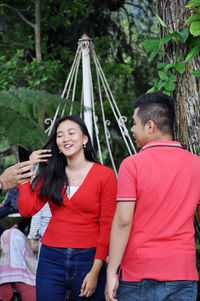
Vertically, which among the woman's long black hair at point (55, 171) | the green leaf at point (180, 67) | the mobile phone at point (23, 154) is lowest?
the woman's long black hair at point (55, 171)

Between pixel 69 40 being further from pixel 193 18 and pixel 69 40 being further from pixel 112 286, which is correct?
pixel 112 286

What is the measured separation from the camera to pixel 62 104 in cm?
113

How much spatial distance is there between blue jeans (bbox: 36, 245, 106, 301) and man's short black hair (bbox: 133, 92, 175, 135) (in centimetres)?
68

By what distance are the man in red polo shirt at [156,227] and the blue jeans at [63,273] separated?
375mm

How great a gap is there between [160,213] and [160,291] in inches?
9.7

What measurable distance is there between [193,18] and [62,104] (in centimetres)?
109

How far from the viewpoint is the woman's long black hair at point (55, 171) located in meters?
1.83

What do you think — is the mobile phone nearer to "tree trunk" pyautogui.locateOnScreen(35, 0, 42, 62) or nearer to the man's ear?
the man's ear

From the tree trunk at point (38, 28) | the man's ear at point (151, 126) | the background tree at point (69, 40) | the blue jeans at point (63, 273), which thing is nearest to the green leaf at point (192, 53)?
the man's ear at point (151, 126)

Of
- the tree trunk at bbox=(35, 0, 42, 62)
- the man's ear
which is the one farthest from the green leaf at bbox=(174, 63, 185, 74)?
the tree trunk at bbox=(35, 0, 42, 62)

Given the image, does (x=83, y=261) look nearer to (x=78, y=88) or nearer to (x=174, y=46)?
(x=174, y=46)

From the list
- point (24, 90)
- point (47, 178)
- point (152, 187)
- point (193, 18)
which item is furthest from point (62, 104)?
point (193, 18)

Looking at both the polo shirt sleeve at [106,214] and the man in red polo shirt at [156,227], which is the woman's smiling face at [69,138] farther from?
the man in red polo shirt at [156,227]

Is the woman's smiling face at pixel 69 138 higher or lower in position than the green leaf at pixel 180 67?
lower
